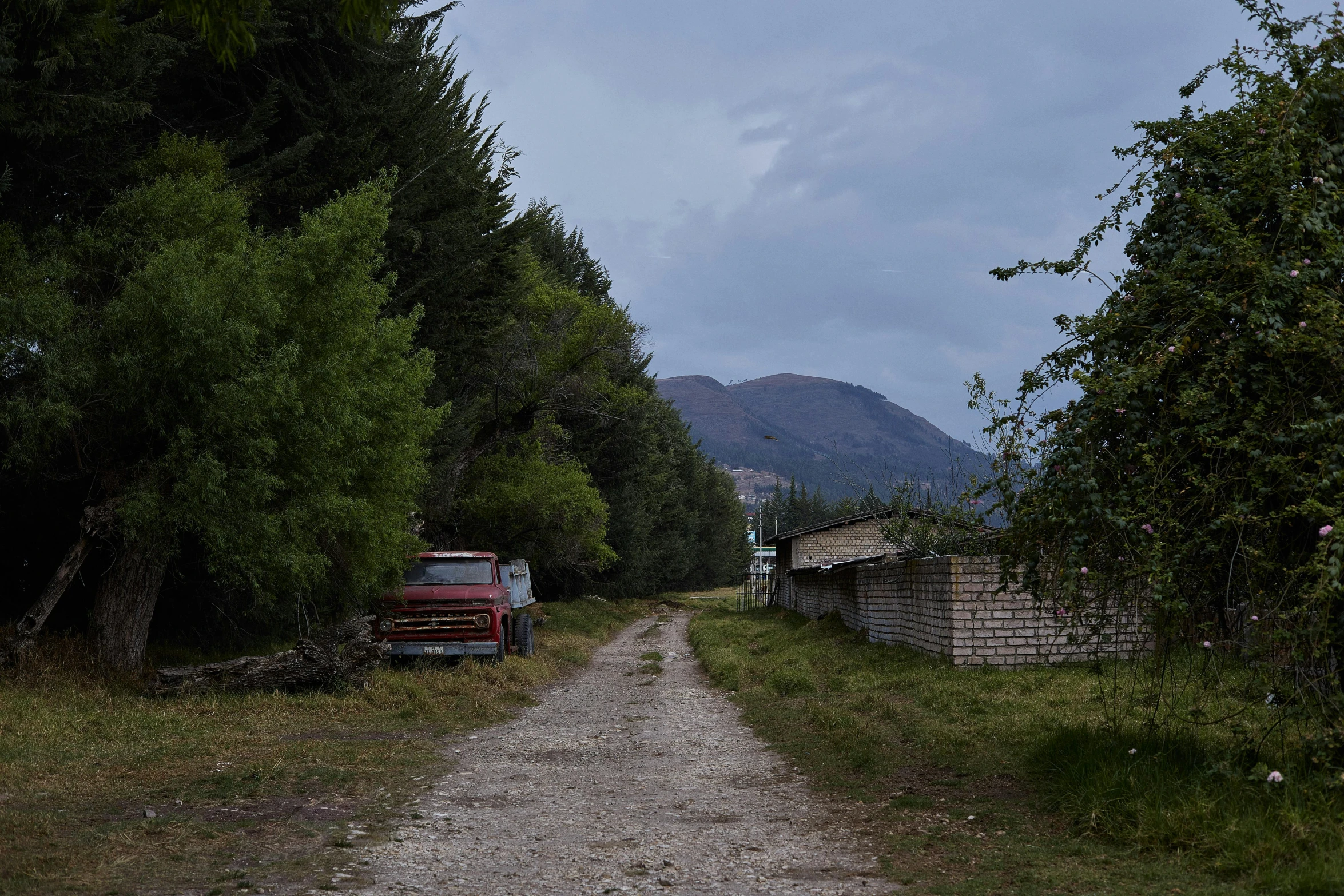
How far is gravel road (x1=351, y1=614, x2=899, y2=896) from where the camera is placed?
18.2ft

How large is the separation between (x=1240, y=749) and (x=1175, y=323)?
280 centimetres

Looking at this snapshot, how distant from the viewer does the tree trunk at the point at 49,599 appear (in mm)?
12984

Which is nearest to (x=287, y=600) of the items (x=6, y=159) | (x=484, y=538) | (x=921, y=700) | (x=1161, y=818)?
(x=6, y=159)

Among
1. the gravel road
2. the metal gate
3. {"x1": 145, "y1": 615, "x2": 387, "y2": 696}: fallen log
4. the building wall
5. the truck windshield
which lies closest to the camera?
the gravel road

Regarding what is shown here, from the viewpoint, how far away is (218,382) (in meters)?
13.0

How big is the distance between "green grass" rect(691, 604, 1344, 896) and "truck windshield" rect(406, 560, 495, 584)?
787 cm

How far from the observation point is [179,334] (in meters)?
12.4

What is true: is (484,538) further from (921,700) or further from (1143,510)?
(1143,510)

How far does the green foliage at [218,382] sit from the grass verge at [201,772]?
1.99 m

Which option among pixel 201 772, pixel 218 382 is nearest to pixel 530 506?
pixel 218 382

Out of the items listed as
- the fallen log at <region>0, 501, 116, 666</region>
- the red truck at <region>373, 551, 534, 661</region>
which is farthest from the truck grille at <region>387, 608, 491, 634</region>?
the fallen log at <region>0, 501, 116, 666</region>

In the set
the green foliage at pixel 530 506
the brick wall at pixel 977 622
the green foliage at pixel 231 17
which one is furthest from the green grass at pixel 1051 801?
the green foliage at pixel 530 506

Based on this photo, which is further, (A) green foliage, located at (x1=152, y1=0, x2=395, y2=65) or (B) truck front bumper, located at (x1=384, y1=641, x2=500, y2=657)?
(B) truck front bumper, located at (x1=384, y1=641, x2=500, y2=657)

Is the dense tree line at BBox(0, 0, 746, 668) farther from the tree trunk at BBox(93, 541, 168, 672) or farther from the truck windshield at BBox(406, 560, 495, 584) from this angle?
the truck windshield at BBox(406, 560, 495, 584)
